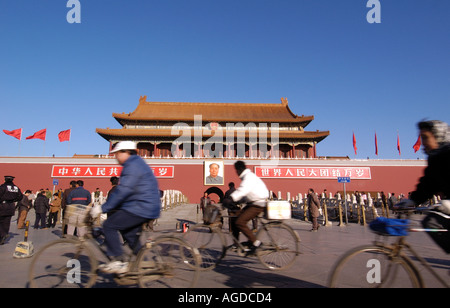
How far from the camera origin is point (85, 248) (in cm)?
249

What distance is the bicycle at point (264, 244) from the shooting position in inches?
137

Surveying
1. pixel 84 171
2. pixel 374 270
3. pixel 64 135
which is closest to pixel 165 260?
pixel 374 270

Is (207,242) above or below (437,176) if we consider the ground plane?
below

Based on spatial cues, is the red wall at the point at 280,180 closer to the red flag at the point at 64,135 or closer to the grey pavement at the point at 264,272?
the red flag at the point at 64,135

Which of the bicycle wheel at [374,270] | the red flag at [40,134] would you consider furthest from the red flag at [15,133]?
the bicycle wheel at [374,270]

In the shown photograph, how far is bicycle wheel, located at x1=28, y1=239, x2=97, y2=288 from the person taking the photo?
8.02 feet

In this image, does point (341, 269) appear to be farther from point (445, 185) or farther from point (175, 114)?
point (175, 114)

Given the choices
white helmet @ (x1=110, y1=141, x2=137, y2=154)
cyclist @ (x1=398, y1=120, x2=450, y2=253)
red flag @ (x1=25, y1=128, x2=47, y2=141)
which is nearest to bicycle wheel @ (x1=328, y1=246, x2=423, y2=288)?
cyclist @ (x1=398, y1=120, x2=450, y2=253)

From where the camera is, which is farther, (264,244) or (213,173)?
(213,173)

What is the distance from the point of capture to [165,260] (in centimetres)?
256

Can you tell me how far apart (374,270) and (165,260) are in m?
1.92

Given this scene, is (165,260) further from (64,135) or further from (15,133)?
(15,133)

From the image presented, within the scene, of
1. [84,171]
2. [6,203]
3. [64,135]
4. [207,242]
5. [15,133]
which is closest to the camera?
[207,242]
